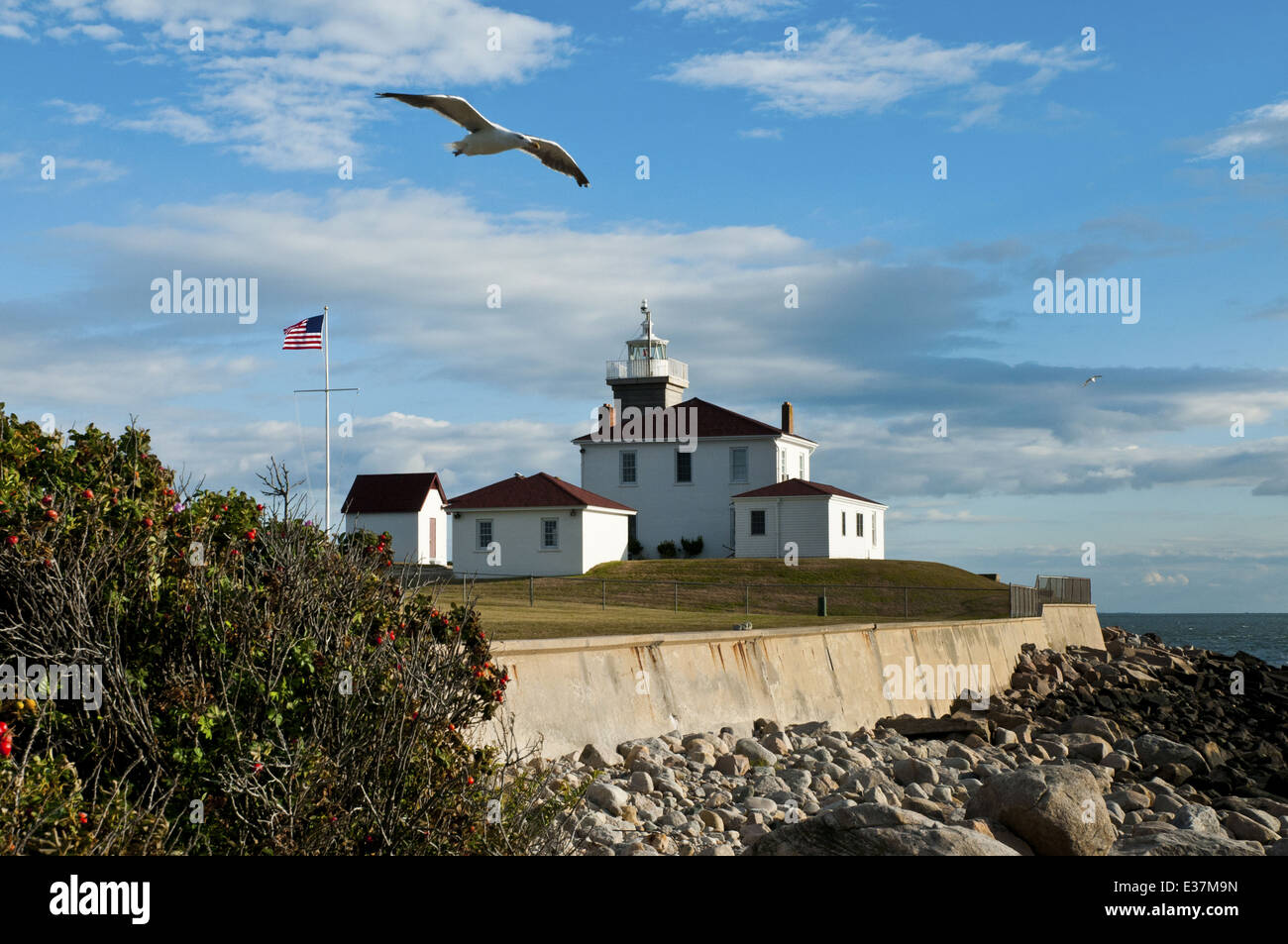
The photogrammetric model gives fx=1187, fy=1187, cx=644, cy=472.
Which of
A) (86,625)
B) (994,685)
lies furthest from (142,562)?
(994,685)

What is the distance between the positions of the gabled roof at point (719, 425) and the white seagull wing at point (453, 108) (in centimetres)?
4104

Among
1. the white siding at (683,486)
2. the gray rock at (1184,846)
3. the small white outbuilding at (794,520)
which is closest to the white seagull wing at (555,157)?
the gray rock at (1184,846)

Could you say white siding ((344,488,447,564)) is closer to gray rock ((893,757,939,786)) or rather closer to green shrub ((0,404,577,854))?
gray rock ((893,757,939,786))

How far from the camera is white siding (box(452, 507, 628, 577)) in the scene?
1806 inches

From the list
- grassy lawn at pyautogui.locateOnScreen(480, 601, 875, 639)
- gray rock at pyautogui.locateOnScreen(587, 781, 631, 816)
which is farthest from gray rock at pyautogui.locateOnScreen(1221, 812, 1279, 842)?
grassy lawn at pyautogui.locateOnScreen(480, 601, 875, 639)

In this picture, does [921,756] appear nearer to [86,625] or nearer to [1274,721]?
[86,625]

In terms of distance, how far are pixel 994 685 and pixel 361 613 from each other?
75.6ft

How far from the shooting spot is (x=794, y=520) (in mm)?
48844

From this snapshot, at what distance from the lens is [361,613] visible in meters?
8.00

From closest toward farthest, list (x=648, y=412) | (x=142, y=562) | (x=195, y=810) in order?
(x=195, y=810) → (x=142, y=562) → (x=648, y=412)

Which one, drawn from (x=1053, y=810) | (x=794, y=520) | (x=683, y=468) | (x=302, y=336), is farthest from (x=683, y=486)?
(x=1053, y=810)

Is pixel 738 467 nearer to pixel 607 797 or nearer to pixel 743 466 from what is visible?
pixel 743 466
